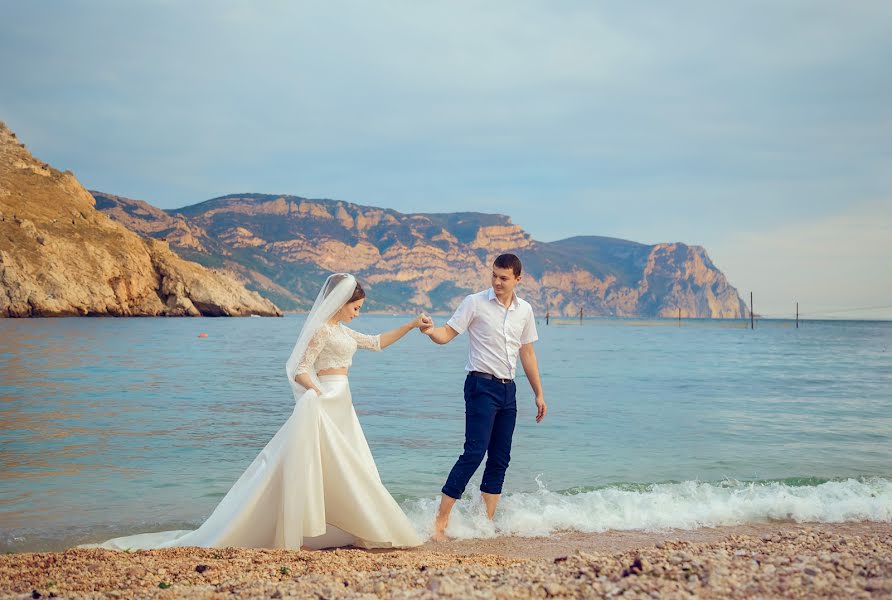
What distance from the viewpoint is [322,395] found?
20.3ft

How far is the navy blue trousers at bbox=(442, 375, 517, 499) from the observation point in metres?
6.37

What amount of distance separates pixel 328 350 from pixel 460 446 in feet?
20.3

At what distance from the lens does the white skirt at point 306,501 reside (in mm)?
5723

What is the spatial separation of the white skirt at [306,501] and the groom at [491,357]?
2.78 feet

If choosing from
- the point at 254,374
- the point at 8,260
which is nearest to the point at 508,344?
the point at 254,374

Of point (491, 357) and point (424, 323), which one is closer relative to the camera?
point (491, 357)

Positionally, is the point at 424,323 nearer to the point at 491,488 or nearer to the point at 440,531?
the point at 491,488

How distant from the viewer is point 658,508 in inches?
312

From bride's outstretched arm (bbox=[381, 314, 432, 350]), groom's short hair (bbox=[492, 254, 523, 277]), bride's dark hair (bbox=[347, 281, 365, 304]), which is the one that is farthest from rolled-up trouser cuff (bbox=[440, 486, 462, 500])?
groom's short hair (bbox=[492, 254, 523, 277])

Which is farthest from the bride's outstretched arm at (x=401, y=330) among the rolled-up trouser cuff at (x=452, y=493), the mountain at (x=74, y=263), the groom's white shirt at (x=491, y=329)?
the mountain at (x=74, y=263)

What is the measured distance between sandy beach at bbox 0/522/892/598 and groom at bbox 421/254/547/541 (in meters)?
0.95

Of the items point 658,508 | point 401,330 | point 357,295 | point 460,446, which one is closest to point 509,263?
point 401,330

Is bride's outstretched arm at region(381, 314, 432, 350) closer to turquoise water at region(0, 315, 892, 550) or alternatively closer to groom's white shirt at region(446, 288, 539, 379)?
groom's white shirt at region(446, 288, 539, 379)

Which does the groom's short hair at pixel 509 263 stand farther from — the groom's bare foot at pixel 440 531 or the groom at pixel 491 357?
the groom's bare foot at pixel 440 531
